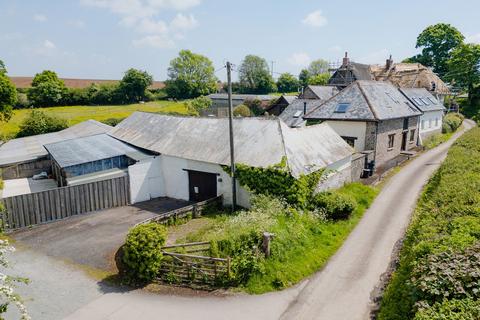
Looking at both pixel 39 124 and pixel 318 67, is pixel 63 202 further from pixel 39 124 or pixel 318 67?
pixel 318 67

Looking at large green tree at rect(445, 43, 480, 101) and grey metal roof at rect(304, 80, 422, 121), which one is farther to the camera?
large green tree at rect(445, 43, 480, 101)

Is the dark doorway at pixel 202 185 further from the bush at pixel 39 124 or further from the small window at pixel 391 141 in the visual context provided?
the bush at pixel 39 124

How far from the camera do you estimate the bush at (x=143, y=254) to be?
1295 centimetres

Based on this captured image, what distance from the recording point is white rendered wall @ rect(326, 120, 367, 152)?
27.4m

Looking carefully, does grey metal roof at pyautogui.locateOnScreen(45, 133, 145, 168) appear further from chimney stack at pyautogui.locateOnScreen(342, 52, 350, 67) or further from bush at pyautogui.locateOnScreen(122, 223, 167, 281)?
chimney stack at pyautogui.locateOnScreen(342, 52, 350, 67)

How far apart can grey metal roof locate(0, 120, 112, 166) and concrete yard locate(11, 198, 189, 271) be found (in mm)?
11183

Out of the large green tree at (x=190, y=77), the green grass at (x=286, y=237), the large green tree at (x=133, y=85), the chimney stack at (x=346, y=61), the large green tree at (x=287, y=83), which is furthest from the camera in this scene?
the large green tree at (x=287, y=83)

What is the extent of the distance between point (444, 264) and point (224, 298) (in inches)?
295

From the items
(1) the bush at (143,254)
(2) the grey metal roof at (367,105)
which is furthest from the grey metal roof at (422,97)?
(1) the bush at (143,254)

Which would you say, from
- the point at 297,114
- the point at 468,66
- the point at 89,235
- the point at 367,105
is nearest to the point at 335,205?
the point at 89,235

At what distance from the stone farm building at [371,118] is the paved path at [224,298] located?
13.4 m

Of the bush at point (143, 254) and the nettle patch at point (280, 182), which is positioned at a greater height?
the nettle patch at point (280, 182)

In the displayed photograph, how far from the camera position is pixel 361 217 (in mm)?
18766

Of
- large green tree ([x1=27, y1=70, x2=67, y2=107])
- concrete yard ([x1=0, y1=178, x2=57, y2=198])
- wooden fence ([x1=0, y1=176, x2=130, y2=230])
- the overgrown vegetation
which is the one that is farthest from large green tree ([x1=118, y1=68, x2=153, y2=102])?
the overgrown vegetation
